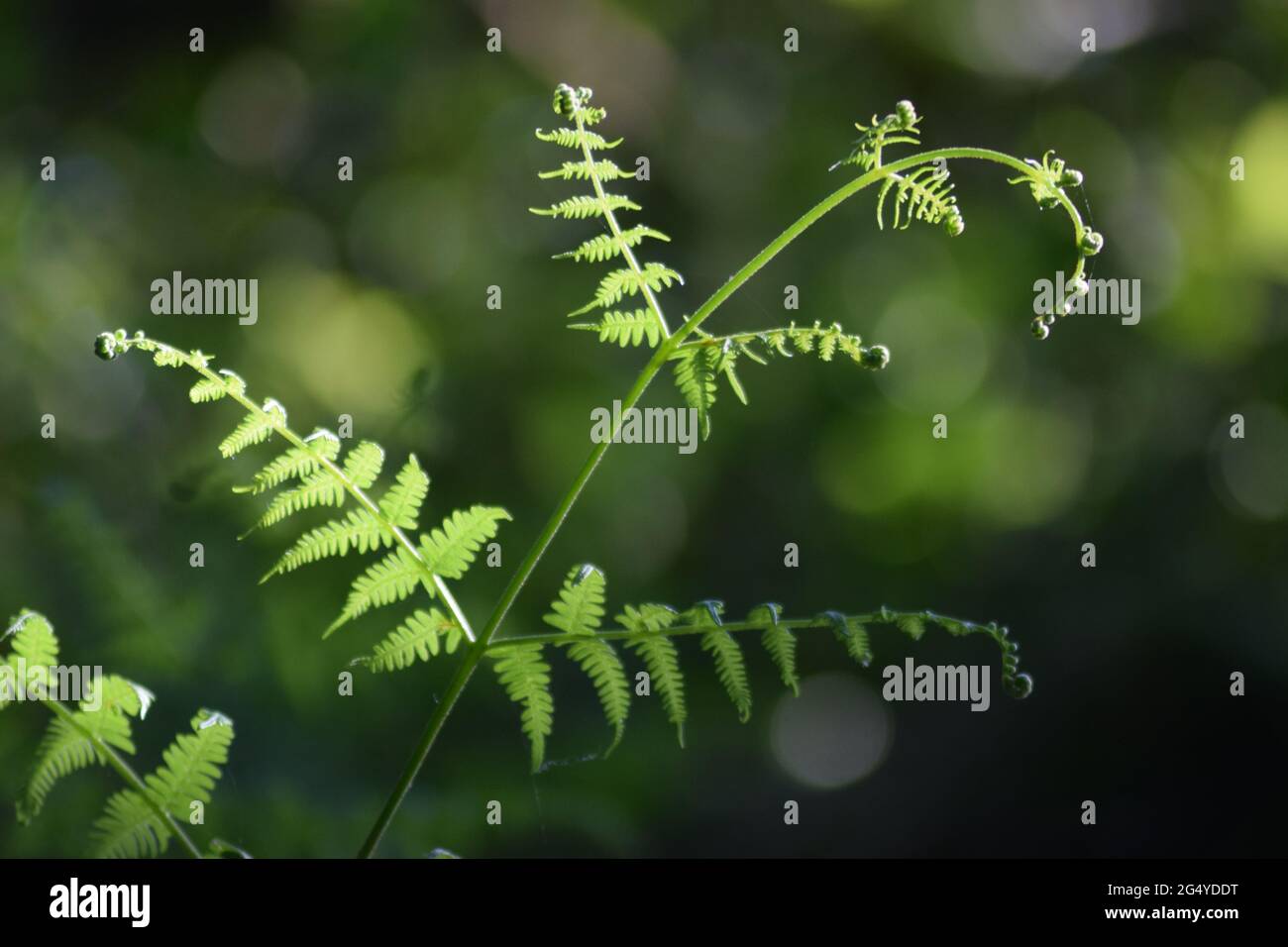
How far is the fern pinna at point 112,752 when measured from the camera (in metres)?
0.65

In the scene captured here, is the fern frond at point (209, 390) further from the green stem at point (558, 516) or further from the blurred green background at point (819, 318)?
the blurred green background at point (819, 318)

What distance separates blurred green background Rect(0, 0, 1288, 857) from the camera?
3.23 metres

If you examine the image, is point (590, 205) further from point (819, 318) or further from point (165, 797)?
point (819, 318)

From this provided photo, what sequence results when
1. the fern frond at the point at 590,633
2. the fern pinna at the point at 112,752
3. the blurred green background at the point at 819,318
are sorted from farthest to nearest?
1. the blurred green background at the point at 819,318
2. the fern frond at the point at 590,633
3. the fern pinna at the point at 112,752

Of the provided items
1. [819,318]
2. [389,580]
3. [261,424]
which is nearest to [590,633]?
[389,580]

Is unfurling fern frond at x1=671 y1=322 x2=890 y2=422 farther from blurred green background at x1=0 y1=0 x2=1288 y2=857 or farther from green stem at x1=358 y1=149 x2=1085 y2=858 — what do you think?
blurred green background at x1=0 y1=0 x2=1288 y2=857

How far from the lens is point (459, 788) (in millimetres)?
2084

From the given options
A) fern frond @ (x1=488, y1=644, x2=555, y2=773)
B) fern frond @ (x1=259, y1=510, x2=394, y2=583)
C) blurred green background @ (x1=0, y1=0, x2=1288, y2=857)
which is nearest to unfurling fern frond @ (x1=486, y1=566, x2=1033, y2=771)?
fern frond @ (x1=488, y1=644, x2=555, y2=773)

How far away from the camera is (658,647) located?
75 centimetres

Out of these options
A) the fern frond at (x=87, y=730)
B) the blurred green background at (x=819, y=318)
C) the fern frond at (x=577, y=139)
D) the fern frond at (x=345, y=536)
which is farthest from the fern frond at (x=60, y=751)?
the blurred green background at (x=819, y=318)

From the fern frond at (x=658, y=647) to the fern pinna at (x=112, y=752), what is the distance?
0.24 meters

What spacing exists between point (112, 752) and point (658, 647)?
0.31 m
